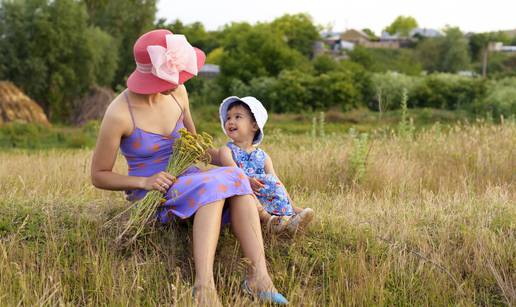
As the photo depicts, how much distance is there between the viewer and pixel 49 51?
1028 inches

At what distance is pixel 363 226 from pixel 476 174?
293cm

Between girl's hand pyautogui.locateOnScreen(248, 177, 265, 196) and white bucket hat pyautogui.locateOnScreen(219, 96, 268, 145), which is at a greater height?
white bucket hat pyautogui.locateOnScreen(219, 96, 268, 145)

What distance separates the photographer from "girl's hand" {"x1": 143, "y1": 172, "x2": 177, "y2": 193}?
3.89 m

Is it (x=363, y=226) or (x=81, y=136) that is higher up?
(x=363, y=226)

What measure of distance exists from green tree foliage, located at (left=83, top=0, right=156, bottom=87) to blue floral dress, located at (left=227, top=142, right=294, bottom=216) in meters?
28.4

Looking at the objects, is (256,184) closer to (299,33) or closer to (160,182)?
(160,182)

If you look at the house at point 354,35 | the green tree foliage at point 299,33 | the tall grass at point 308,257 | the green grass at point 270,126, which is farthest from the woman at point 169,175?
the house at point 354,35

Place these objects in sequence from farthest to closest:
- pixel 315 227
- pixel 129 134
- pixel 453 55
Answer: pixel 453 55
pixel 315 227
pixel 129 134

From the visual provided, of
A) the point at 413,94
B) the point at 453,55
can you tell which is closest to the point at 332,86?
the point at 413,94

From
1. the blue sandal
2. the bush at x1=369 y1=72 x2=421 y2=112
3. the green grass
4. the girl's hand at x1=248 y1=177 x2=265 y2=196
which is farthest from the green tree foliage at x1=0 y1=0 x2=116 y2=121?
the blue sandal

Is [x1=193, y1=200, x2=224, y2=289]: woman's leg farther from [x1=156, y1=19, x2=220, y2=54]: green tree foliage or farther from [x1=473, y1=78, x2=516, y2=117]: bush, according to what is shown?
[x1=156, y1=19, x2=220, y2=54]: green tree foliage

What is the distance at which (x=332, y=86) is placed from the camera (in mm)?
30516

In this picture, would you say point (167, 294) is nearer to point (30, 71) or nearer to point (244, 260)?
point (244, 260)

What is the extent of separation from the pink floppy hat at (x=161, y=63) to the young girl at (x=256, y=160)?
41 cm
